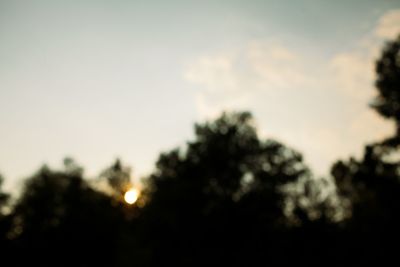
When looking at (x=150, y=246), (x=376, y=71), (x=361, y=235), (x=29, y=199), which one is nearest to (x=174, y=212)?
(x=150, y=246)

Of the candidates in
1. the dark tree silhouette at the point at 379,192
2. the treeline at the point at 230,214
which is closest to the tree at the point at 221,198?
the treeline at the point at 230,214

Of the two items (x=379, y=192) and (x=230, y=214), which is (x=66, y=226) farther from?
(x=379, y=192)

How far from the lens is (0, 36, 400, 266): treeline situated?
34250mm

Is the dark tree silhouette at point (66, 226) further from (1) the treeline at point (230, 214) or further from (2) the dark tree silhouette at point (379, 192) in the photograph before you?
(2) the dark tree silhouette at point (379, 192)

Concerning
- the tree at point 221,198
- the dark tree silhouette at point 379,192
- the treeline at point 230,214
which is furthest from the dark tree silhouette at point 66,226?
the dark tree silhouette at point 379,192

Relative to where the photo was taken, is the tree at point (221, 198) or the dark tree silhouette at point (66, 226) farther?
the dark tree silhouette at point (66, 226)

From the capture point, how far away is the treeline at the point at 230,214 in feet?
112

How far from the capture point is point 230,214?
3659cm

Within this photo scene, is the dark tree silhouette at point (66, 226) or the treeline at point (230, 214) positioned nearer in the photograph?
the treeline at point (230, 214)

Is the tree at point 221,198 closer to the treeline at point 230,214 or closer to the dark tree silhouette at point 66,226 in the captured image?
the treeline at point 230,214

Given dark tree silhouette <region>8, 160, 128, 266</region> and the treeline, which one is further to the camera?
dark tree silhouette <region>8, 160, 128, 266</region>

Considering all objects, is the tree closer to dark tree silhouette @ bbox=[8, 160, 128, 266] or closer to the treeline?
the treeline

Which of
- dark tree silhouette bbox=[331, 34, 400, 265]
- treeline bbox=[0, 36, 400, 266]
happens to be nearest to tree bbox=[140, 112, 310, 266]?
treeline bbox=[0, 36, 400, 266]

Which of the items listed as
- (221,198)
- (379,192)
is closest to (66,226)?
(221,198)
